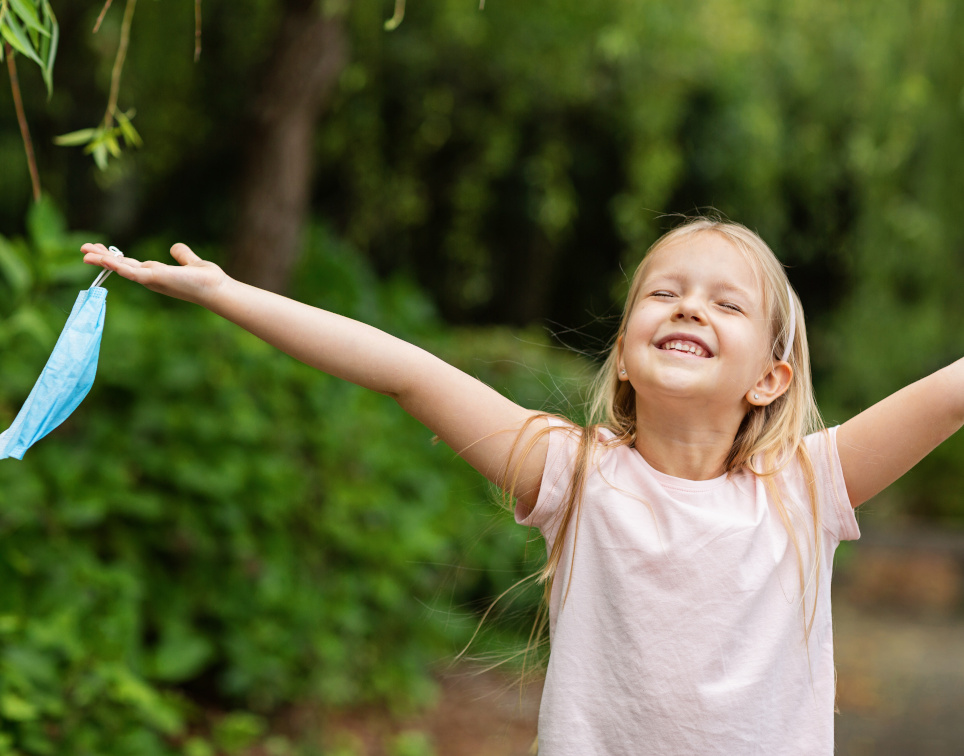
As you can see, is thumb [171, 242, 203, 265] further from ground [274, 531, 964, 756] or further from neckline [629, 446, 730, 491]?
ground [274, 531, 964, 756]

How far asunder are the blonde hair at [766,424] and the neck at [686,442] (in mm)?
37

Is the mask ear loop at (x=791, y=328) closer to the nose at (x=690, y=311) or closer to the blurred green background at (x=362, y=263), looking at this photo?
the nose at (x=690, y=311)

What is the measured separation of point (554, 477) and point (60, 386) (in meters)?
0.71

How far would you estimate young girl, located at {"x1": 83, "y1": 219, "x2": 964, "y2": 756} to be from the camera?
4.35 ft

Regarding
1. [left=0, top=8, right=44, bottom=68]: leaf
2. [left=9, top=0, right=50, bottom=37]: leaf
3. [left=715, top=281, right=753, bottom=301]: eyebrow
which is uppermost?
[left=9, top=0, right=50, bottom=37]: leaf

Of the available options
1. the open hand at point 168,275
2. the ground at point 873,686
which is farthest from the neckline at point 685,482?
the open hand at point 168,275

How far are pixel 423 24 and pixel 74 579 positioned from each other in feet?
13.4

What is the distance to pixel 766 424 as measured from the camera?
1521mm

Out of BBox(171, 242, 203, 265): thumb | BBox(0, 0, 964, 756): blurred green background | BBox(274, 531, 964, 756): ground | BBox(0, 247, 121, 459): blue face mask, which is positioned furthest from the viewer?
BBox(274, 531, 964, 756): ground

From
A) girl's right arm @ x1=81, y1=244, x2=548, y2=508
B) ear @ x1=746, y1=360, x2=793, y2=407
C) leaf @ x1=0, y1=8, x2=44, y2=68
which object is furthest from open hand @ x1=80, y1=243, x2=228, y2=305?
ear @ x1=746, y1=360, x2=793, y2=407

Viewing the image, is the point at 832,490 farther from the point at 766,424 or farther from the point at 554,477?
the point at 554,477

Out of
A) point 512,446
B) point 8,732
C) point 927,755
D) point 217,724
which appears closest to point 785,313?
point 512,446

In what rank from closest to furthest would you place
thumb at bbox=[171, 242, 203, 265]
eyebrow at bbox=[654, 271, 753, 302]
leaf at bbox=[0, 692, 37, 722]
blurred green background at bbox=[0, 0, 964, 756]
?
thumb at bbox=[171, 242, 203, 265], eyebrow at bbox=[654, 271, 753, 302], leaf at bbox=[0, 692, 37, 722], blurred green background at bbox=[0, 0, 964, 756]

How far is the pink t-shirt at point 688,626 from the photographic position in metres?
1.33
